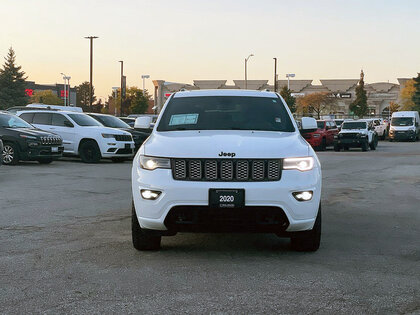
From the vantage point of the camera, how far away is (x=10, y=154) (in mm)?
17828

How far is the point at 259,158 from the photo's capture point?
18.7 ft

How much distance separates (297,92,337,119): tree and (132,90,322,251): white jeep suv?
88159 mm

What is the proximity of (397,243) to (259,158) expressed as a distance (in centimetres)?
230

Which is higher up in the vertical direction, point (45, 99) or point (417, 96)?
point (417, 96)

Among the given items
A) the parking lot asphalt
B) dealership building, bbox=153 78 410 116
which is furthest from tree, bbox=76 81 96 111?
the parking lot asphalt

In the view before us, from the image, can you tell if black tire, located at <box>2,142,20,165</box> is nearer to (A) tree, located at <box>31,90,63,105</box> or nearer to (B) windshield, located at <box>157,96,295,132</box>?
(B) windshield, located at <box>157,96,295,132</box>

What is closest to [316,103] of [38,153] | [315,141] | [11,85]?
[11,85]

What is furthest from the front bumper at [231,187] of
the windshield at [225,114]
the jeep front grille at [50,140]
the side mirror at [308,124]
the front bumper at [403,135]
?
the front bumper at [403,135]

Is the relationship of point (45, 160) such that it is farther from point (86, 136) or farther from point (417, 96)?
point (417, 96)

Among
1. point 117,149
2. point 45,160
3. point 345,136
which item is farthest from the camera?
point 345,136

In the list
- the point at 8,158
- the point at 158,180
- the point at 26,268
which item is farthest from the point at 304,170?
the point at 8,158

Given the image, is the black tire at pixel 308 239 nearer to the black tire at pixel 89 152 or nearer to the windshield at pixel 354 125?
the black tire at pixel 89 152

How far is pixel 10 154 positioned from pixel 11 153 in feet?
0.16

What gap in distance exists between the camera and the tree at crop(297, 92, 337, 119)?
9500 cm
